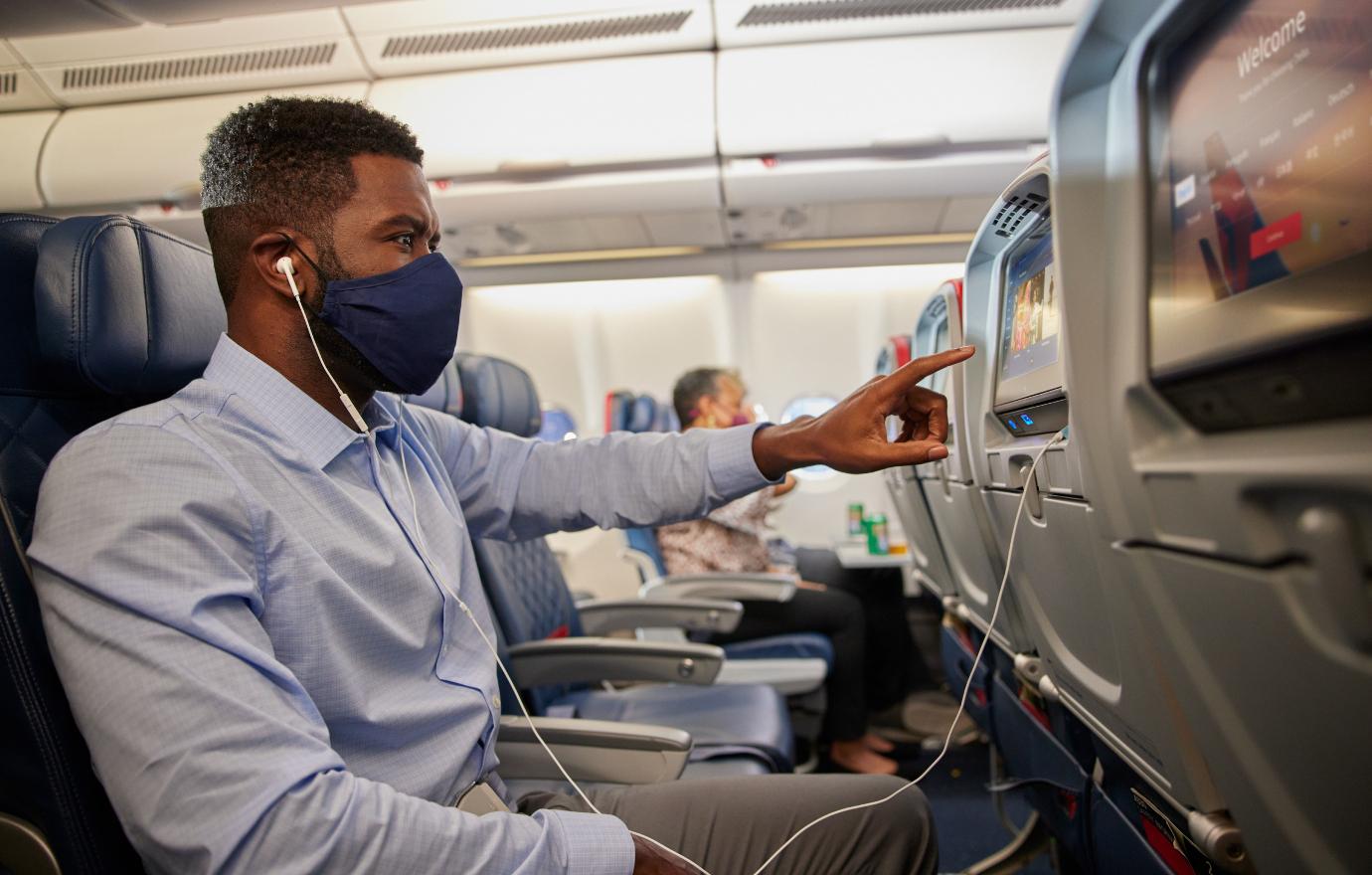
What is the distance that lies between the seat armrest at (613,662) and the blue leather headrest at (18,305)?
124 centimetres

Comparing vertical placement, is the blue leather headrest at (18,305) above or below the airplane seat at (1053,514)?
above

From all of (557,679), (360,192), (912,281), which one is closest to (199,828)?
(360,192)

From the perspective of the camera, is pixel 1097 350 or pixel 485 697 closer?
pixel 1097 350

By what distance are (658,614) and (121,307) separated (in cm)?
188

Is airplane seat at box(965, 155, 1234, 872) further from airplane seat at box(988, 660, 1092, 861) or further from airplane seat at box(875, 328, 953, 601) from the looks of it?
airplane seat at box(875, 328, 953, 601)

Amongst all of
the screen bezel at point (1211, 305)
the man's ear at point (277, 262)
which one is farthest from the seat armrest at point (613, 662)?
the screen bezel at point (1211, 305)

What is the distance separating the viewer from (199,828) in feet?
2.39

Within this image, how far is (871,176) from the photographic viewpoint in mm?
4148

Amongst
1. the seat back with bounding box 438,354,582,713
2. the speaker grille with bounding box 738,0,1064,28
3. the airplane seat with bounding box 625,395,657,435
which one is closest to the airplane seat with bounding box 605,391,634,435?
the airplane seat with bounding box 625,395,657,435

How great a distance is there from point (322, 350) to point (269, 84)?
381 cm

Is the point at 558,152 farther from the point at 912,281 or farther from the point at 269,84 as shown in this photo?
the point at 912,281

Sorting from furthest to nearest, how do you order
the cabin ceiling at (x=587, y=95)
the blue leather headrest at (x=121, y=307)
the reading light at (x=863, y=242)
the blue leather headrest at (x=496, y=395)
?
the reading light at (x=863, y=242) < the cabin ceiling at (x=587, y=95) < the blue leather headrest at (x=496, y=395) < the blue leather headrest at (x=121, y=307)

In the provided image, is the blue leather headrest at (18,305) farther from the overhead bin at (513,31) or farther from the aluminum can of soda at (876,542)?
the aluminum can of soda at (876,542)

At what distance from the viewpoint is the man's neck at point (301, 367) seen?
1.11 m
